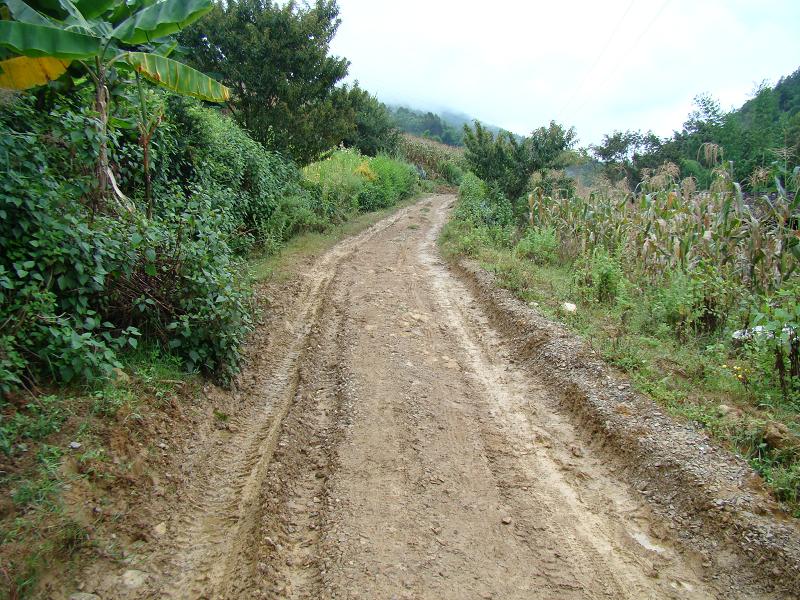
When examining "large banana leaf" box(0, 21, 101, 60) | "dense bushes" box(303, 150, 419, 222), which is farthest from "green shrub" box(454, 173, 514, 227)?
"large banana leaf" box(0, 21, 101, 60)

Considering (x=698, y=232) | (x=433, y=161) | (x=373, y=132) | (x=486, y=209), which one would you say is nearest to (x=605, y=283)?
(x=698, y=232)

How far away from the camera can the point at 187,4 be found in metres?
5.36

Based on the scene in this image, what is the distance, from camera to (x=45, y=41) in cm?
423

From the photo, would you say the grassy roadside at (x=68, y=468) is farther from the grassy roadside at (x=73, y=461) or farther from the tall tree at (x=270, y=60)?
the tall tree at (x=270, y=60)

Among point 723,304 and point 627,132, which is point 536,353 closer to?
point 723,304

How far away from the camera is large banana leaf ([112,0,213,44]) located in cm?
520

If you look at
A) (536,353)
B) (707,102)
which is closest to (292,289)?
(536,353)

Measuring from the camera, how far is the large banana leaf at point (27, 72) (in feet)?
15.5

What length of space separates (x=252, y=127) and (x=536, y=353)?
10380mm

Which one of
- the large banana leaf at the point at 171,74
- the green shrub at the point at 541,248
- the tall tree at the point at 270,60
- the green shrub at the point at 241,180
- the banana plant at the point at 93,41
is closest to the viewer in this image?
the banana plant at the point at 93,41

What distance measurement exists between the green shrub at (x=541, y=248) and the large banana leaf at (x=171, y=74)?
24.1 ft

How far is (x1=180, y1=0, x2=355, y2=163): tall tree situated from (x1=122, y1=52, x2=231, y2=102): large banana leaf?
6.93m

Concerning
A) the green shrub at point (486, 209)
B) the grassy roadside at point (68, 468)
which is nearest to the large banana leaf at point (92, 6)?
the grassy roadside at point (68, 468)

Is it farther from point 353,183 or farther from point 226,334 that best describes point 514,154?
point 226,334
